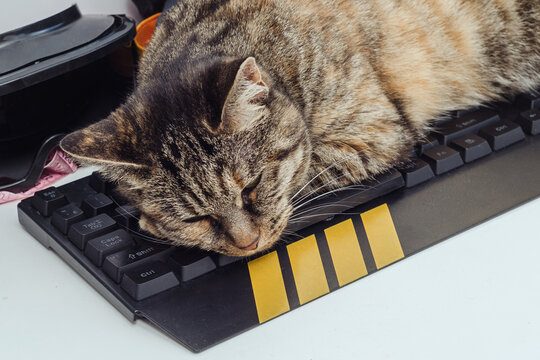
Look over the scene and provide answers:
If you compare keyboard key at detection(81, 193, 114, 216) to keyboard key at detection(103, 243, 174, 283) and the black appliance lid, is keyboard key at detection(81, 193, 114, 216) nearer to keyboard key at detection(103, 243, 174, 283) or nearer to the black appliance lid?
keyboard key at detection(103, 243, 174, 283)

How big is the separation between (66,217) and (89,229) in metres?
0.05

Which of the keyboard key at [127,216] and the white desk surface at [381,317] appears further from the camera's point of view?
the keyboard key at [127,216]

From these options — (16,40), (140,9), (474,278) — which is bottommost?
(474,278)

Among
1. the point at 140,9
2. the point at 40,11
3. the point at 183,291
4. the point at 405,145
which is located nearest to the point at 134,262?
the point at 183,291

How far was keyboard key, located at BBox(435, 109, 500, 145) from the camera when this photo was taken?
97cm

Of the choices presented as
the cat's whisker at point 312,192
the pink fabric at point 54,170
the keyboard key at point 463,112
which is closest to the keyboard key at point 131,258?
the cat's whisker at point 312,192

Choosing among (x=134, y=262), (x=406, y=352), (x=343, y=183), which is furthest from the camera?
(x=343, y=183)

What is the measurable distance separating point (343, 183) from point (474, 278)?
0.27m

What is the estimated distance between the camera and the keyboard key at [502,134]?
928 mm

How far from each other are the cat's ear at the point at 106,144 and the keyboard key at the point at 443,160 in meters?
0.44

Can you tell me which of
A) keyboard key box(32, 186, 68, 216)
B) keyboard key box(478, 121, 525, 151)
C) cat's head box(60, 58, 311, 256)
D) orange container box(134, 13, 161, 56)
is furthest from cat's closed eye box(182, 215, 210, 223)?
orange container box(134, 13, 161, 56)

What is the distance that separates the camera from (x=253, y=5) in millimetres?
1012

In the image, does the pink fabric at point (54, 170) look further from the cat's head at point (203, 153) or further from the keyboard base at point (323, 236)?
the cat's head at point (203, 153)

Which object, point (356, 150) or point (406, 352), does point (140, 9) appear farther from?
point (406, 352)
